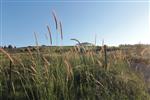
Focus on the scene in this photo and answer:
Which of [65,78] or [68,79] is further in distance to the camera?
[68,79]

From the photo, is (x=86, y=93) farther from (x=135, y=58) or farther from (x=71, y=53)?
(x=135, y=58)

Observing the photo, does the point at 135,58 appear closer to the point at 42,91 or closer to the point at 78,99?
the point at 78,99

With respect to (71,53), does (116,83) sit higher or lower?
lower

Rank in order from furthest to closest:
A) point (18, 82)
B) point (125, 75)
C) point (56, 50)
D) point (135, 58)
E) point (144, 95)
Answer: point (135, 58) < point (18, 82) < point (125, 75) < point (144, 95) < point (56, 50)

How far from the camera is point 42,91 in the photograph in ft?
16.4

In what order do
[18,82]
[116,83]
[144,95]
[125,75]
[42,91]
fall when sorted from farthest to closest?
[18,82]
[125,75]
[116,83]
[144,95]
[42,91]

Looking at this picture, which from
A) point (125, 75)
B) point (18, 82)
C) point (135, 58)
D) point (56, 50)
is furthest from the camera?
point (135, 58)

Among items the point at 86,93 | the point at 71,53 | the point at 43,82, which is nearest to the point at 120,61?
the point at 71,53

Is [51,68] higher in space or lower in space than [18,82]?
higher

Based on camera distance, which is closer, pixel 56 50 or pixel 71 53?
pixel 56 50

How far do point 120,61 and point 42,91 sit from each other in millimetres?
3185

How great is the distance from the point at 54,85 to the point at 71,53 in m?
1.85

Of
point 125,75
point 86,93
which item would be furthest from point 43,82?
point 125,75

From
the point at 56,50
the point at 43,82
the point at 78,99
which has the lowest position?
the point at 78,99
